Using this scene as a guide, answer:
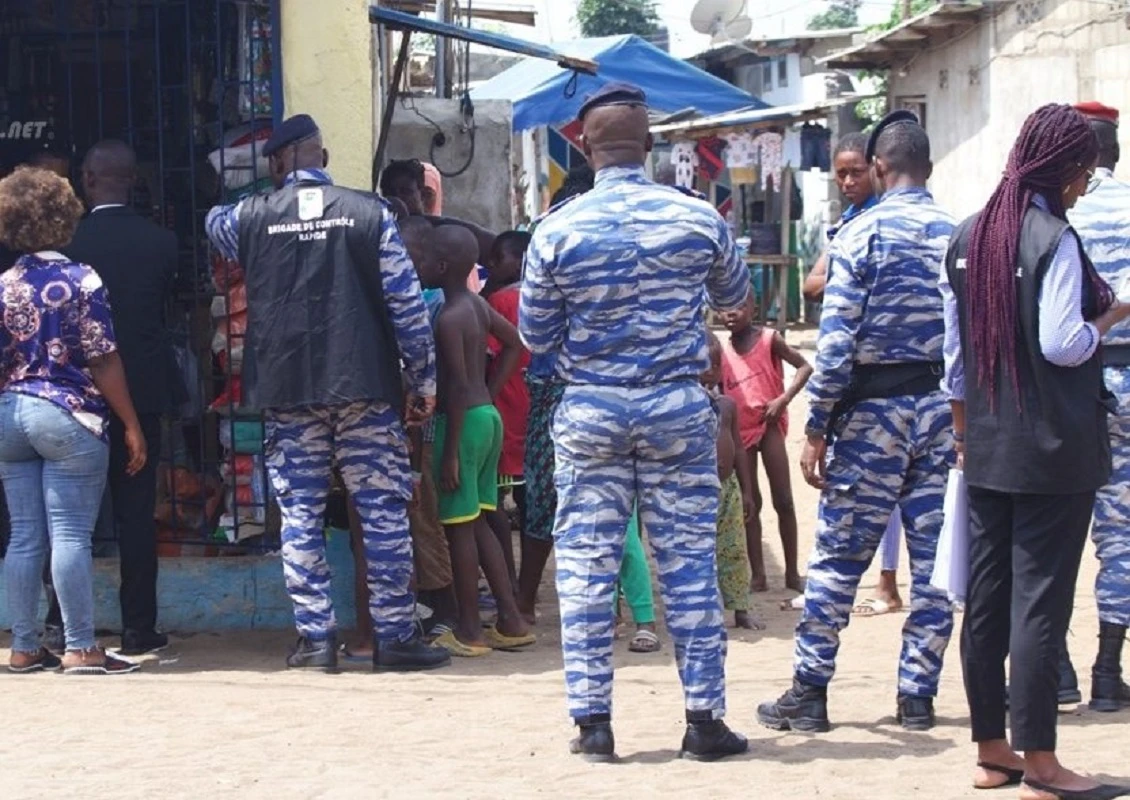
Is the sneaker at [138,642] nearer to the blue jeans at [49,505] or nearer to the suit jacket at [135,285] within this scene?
the blue jeans at [49,505]

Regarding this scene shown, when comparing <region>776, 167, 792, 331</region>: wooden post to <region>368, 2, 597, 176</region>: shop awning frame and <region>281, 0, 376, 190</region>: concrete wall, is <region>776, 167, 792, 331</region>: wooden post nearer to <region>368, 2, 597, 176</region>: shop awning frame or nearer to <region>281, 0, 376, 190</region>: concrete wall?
<region>368, 2, 597, 176</region>: shop awning frame

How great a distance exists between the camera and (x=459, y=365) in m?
7.42

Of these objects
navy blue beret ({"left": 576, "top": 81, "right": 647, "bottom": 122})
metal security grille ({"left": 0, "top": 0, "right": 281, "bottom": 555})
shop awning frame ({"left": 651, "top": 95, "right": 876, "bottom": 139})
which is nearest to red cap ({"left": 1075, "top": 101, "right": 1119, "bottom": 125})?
navy blue beret ({"left": 576, "top": 81, "right": 647, "bottom": 122})

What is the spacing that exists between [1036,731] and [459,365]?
3.11 metres

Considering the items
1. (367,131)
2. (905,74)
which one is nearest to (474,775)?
(367,131)

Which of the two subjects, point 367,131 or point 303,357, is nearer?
point 303,357

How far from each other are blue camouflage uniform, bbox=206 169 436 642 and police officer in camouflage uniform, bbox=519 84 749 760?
136 centimetres

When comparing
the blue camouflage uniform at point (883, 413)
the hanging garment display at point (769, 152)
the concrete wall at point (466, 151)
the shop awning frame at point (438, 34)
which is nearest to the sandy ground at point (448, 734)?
the blue camouflage uniform at point (883, 413)

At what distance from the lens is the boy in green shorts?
24.4 ft

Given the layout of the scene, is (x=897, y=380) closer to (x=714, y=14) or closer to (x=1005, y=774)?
(x=1005, y=774)

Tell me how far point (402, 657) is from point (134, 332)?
1644 millimetres

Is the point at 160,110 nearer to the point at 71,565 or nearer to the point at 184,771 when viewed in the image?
the point at 71,565

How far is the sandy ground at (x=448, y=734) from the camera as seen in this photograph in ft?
17.9

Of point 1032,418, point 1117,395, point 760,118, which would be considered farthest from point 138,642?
point 760,118
